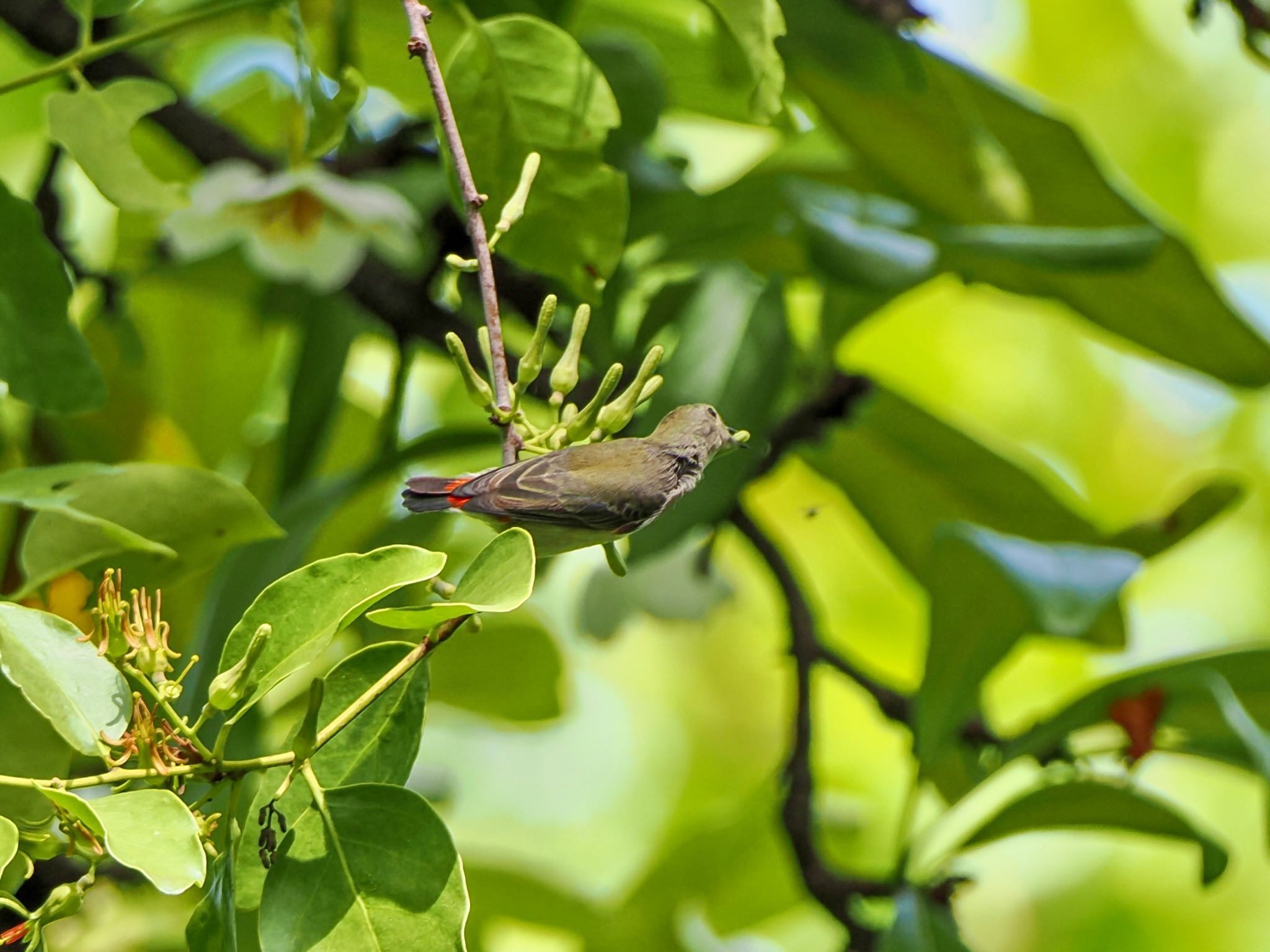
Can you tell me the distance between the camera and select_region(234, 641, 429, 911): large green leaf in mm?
464

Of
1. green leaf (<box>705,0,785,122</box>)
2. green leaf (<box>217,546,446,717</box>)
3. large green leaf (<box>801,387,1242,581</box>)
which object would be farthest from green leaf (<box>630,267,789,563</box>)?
green leaf (<box>217,546,446,717</box>)

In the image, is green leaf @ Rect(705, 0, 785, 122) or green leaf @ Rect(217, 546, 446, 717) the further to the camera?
green leaf @ Rect(705, 0, 785, 122)

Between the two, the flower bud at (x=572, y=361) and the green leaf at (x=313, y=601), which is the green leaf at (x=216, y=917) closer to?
the green leaf at (x=313, y=601)

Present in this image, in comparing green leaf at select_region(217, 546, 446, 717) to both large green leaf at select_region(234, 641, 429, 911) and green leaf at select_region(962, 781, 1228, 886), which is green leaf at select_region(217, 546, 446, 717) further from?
green leaf at select_region(962, 781, 1228, 886)

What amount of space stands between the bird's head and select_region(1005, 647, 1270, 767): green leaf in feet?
1.27

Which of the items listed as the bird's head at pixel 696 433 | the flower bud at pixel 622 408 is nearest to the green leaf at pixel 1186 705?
the bird's head at pixel 696 433

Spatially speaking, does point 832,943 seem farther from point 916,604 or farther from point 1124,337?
point 1124,337

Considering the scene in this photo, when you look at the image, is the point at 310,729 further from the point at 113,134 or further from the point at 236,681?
the point at 113,134

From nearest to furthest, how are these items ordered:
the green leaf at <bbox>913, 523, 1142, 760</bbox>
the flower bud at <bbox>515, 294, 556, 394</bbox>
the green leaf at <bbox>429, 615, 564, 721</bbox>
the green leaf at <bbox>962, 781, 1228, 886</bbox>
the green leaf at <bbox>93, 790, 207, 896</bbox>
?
the green leaf at <bbox>93, 790, 207, 896</bbox> → the flower bud at <bbox>515, 294, 556, 394</bbox> → the green leaf at <bbox>913, 523, 1142, 760</bbox> → the green leaf at <bbox>962, 781, 1228, 886</bbox> → the green leaf at <bbox>429, 615, 564, 721</bbox>

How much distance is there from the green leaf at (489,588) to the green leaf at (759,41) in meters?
0.27

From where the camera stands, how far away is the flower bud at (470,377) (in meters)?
0.45

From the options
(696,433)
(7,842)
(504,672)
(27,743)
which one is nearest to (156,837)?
(7,842)

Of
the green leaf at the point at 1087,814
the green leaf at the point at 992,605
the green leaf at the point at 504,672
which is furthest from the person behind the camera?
the green leaf at the point at 504,672

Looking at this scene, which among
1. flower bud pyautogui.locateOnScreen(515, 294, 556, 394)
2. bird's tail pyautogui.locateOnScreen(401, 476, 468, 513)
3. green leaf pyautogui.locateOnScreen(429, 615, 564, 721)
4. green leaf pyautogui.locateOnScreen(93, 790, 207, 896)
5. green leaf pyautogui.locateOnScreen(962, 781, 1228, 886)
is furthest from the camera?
green leaf pyautogui.locateOnScreen(429, 615, 564, 721)
